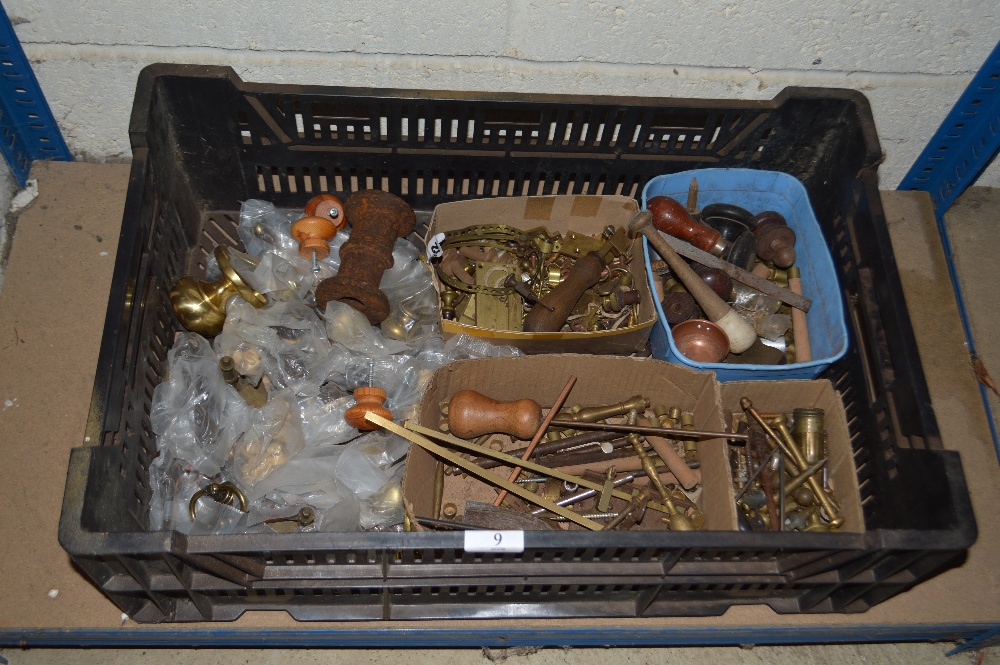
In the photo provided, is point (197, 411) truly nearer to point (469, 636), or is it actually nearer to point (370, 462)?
point (370, 462)

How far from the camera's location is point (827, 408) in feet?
7.26

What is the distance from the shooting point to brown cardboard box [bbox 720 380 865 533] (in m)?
2.08

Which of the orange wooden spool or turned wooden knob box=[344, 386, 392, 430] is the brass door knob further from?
turned wooden knob box=[344, 386, 392, 430]

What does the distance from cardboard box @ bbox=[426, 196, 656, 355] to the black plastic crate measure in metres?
0.10

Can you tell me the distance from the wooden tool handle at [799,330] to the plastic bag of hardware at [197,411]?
1.51m

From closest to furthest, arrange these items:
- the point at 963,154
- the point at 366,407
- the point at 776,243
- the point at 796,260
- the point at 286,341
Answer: the point at 366,407 → the point at 286,341 → the point at 776,243 → the point at 796,260 → the point at 963,154

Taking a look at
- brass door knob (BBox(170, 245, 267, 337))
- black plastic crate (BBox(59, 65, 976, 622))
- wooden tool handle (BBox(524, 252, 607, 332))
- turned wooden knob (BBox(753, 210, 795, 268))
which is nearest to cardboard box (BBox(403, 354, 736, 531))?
wooden tool handle (BBox(524, 252, 607, 332))

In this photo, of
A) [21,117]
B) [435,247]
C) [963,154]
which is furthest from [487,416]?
[963,154]

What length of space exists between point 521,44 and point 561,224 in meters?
0.54

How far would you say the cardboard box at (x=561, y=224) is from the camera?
2.20 metres

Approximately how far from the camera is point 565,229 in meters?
2.54

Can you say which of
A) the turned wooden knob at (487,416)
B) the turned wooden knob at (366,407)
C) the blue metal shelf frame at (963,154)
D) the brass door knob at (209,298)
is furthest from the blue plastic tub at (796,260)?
the brass door knob at (209,298)

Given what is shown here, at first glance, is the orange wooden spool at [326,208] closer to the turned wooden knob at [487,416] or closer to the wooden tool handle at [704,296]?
the turned wooden knob at [487,416]

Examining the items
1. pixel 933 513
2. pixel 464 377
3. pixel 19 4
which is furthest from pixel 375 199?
pixel 933 513
